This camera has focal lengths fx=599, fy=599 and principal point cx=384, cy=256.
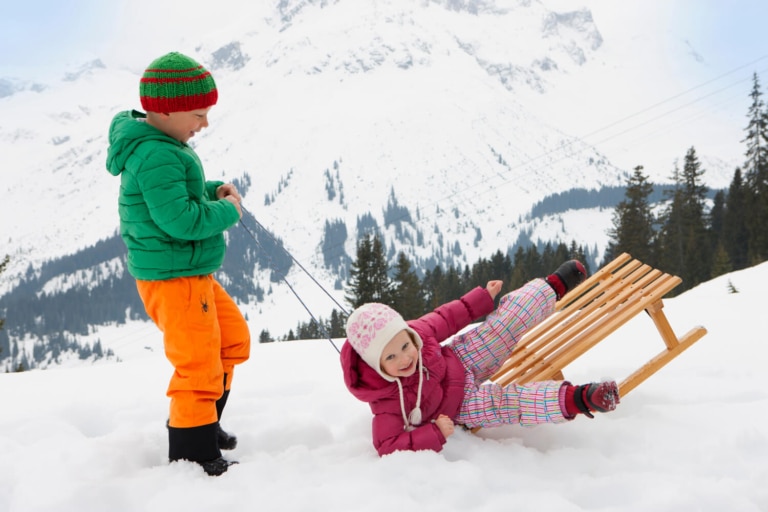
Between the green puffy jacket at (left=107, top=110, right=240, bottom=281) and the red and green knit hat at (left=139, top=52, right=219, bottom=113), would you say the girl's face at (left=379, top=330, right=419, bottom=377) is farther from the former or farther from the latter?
the red and green knit hat at (left=139, top=52, right=219, bottom=113)

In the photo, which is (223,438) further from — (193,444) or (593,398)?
(593,398)

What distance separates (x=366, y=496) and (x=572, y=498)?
928mm

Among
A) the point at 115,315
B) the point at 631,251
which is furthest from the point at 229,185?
the point at 115,315

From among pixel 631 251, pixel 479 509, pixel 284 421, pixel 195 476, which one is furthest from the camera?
pixel 631 251

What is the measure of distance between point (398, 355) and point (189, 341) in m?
1.09

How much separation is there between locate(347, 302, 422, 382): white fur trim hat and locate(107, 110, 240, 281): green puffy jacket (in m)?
0.86

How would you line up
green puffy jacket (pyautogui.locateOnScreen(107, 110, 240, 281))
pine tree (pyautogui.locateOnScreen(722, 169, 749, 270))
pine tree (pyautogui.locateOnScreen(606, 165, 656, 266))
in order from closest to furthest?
green puffy jacket (pyautogui.locateOnScreen(107, 110, 240, 281))
pine tree (pyautogui.locateOnScreen(606, 165, 656, 266))
pine tree (pyautogui.locateOnScreen(722, 169, 749, 270))

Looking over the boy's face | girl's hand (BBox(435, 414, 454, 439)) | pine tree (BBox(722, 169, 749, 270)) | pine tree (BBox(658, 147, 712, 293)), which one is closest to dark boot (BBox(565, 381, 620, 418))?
girl's hand (BBox(435, 414, 454, 439))

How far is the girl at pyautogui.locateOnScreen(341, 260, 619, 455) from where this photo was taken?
3.14 m

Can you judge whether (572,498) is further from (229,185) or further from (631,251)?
(631,251)

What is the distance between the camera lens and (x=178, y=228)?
2.94 m

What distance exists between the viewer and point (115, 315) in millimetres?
182000

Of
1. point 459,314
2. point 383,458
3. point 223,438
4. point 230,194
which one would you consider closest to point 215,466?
point 223,438

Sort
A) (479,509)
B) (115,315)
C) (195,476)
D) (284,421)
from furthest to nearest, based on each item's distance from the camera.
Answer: (115,315)
(284,421)
(195,476)
(479,509)
